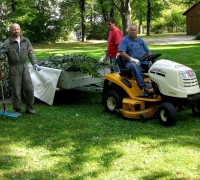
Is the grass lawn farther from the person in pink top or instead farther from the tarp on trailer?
the person in pink top

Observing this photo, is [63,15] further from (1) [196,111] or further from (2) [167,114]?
(2) [167,114]

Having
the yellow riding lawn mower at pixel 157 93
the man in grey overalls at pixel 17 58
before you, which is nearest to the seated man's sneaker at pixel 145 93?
the yellow riding lawn mower at pixel 157 93

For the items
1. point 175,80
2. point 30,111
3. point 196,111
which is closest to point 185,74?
point 175,80

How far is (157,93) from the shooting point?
6082 millimetres

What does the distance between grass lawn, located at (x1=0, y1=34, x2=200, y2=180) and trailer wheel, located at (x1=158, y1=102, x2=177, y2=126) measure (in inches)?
3.9

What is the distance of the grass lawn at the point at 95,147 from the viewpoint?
405 cm

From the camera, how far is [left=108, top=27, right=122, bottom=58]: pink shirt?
8234 mm

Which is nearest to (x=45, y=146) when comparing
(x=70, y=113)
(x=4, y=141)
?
(x=4, y=141)

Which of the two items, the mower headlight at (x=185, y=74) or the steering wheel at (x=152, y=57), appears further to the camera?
the steering wheel at (x=152, y=57)

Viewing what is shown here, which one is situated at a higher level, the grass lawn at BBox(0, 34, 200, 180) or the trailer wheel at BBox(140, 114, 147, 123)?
the trailer wheel at BBox(140, 114, 147, 123)

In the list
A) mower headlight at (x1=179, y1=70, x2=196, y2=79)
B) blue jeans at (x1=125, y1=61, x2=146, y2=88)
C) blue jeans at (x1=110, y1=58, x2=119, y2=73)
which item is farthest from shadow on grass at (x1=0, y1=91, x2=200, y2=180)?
blue jeans at (x1=110, y1=58, x2=119, y2=73)

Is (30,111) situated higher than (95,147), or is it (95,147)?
(30,111)

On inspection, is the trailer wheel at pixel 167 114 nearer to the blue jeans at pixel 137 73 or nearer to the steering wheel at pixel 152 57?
the blue jeans at pixel 137 73

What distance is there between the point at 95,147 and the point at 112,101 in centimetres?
205
